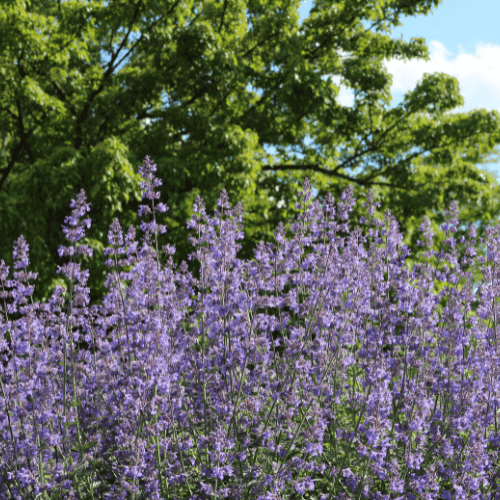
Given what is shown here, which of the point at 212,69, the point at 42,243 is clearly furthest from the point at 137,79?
the point at 42,243

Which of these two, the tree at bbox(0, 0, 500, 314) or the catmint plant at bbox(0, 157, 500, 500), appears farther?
the tree at bbox(0, 0, 500, 314)

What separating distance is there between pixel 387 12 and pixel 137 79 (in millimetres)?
7533

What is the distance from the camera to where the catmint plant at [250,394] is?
3365 mm

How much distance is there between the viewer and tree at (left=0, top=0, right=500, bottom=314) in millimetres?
10219

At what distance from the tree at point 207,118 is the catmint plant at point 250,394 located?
563 centimetres

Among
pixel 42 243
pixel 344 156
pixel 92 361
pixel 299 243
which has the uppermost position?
pixel 344 156

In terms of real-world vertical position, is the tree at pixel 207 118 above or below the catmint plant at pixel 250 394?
above

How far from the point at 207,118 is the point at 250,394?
26.6ft

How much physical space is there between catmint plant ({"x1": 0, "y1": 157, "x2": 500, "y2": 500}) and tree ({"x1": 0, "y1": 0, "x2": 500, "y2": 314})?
5631 millimetres

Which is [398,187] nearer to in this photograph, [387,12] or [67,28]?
[387,12]

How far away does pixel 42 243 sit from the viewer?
9672 mm

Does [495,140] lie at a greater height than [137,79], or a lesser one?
greater

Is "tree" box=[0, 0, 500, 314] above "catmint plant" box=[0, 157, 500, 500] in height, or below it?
above

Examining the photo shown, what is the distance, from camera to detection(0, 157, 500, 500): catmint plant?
337cm
